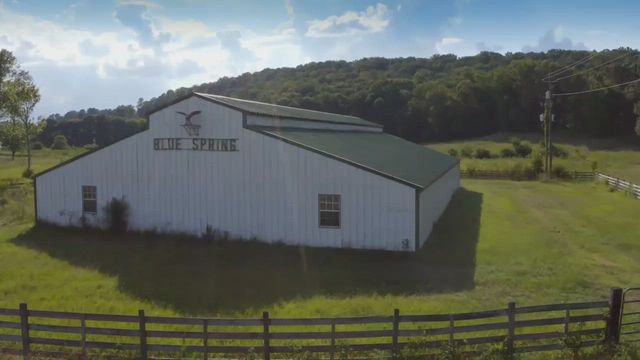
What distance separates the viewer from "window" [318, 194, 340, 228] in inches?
856

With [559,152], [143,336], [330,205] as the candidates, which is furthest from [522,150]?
[143,336]

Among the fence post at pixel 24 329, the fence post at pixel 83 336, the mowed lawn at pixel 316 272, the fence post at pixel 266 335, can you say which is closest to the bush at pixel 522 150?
the mowed lawn at pixel 316 272

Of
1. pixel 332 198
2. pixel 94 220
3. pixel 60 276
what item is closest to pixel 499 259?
pixel 332 198

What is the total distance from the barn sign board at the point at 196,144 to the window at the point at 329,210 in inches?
188

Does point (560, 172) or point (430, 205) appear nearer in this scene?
point (430, 205)

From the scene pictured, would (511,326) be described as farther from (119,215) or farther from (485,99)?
(485,99)

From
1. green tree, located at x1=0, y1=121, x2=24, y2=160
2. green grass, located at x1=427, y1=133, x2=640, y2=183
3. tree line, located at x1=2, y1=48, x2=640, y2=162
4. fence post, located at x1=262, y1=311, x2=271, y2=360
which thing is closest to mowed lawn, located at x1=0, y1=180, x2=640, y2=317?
fence post, located at x1=262, y1=311, x2=271, y2=360

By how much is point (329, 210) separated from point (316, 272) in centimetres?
368

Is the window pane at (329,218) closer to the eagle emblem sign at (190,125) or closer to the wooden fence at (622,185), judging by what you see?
the eagle emblem sign at (190,125)

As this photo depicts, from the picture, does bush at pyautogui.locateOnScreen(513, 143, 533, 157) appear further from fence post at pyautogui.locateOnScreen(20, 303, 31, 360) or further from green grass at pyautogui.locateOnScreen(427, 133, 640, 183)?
fence post at pyautogui.locateOnScreen(20, 303, 31, 360)

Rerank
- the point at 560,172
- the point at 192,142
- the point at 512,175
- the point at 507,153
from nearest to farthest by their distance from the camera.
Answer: the point at 192,142, the point at 560,172, the point at 512,175, the point at 507,153

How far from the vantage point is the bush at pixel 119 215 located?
84.6 feet

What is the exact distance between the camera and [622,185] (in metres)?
41.9

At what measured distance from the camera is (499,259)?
20172mm
